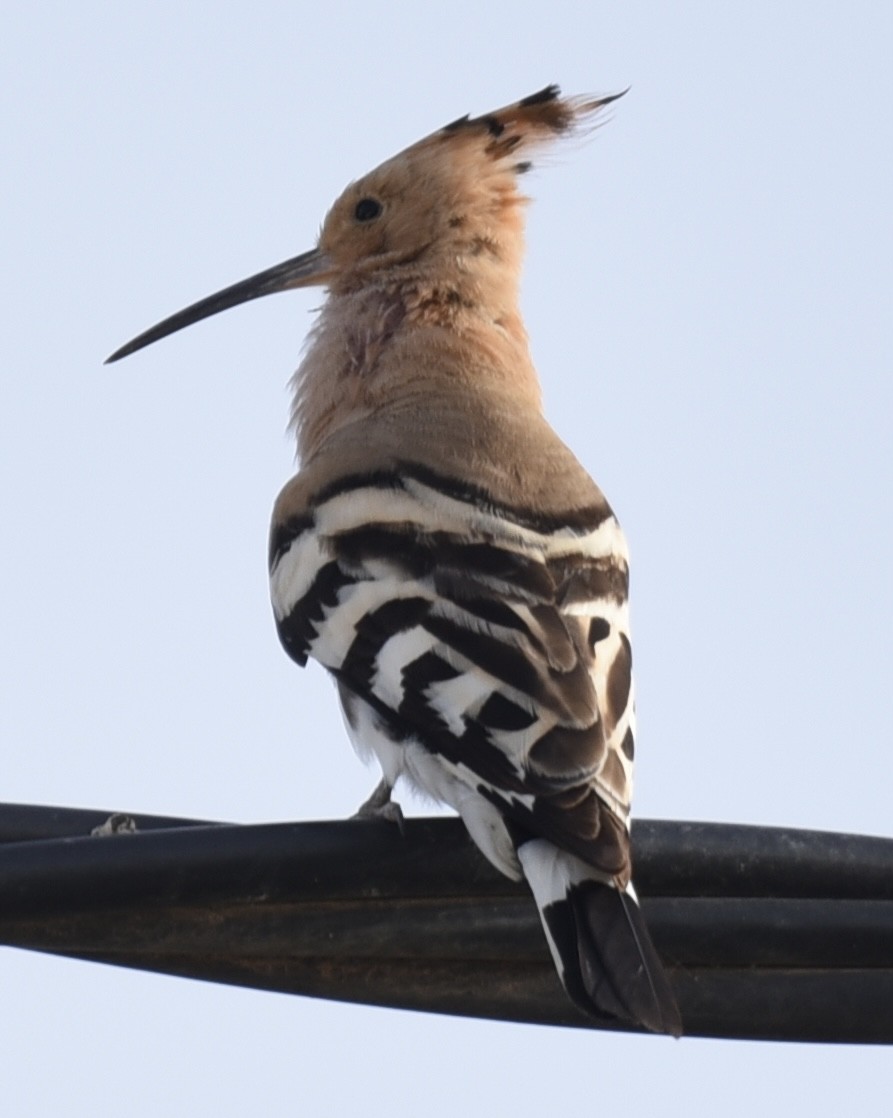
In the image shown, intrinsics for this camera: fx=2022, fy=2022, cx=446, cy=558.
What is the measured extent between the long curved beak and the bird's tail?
199 centimetres

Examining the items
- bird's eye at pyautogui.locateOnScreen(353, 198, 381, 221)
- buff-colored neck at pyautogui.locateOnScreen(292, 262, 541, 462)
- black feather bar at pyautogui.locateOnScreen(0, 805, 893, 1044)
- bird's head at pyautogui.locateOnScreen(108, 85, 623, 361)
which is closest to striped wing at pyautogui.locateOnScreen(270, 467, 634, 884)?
black feather bar at pyautogui.locateOnScreen(0, 805, 893, 1044)

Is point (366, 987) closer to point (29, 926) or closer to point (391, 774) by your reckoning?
point (29, 926)

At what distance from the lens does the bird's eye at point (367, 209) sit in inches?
147

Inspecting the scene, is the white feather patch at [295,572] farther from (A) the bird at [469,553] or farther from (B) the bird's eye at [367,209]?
(B) the bird's eye at [367,209]

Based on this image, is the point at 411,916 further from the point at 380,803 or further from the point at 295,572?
the point at 295,572

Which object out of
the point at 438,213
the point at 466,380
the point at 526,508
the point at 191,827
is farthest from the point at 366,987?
the point at 438,213

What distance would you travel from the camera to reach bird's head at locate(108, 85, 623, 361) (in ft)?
11.9

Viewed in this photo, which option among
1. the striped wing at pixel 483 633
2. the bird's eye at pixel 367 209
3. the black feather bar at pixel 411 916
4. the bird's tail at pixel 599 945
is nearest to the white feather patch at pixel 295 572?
the striped wing at pixel 483 633

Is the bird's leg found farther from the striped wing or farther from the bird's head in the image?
the bird's head

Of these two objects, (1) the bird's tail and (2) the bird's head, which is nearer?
(1) the bird's tail

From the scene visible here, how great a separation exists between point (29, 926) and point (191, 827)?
6.3 inches

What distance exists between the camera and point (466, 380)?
123 inches

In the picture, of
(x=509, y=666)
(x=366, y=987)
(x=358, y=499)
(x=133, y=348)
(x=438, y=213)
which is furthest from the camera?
(x=133, y=348)

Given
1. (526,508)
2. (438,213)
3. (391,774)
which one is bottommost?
(391,774)
